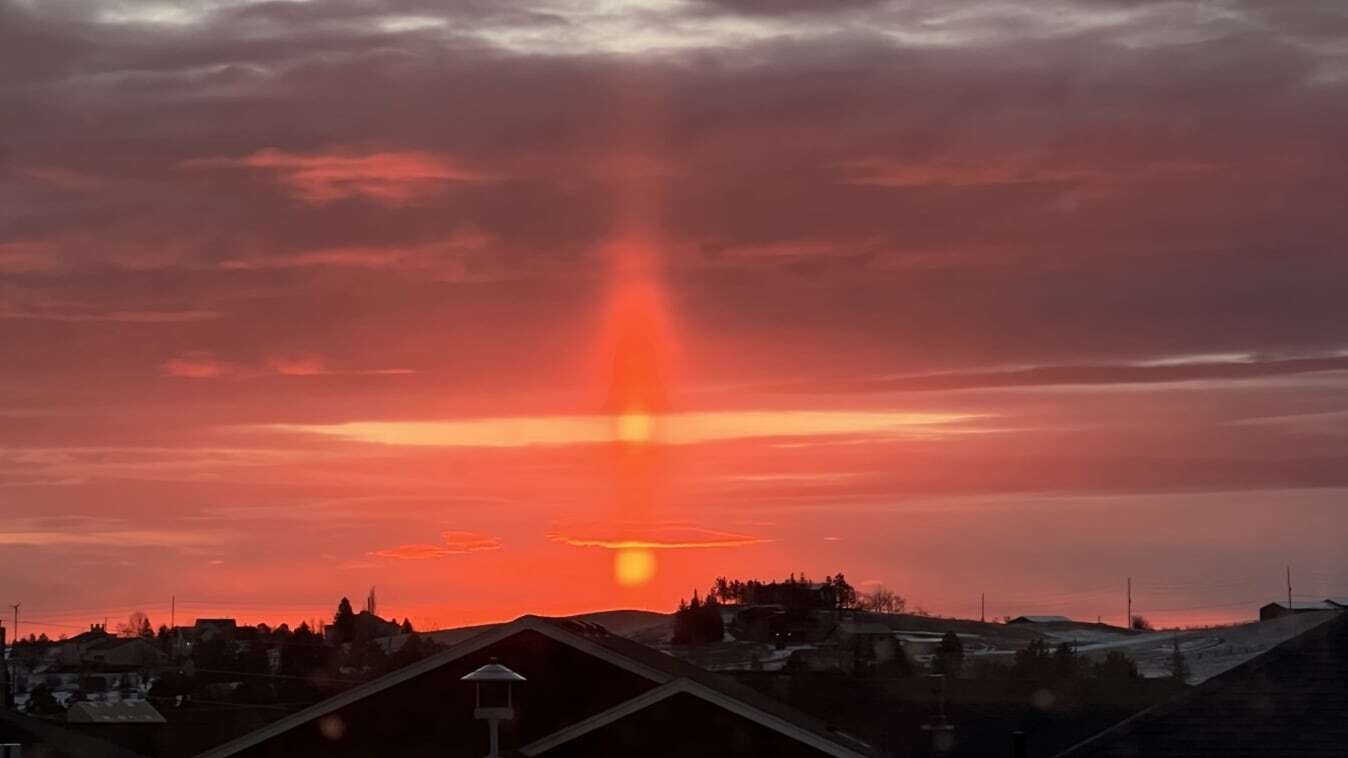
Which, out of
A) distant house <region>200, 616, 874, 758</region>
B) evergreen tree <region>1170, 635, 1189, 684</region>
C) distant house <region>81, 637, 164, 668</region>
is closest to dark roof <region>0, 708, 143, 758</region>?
distant house <region>200, 616, 874, 758</region>

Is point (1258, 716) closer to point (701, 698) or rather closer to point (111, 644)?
point (701, 698)

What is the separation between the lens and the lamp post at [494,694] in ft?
134

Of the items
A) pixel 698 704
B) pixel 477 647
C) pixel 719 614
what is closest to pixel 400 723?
pixel 477 647

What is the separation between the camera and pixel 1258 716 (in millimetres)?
36031

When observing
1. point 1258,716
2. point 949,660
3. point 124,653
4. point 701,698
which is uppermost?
point 124,653

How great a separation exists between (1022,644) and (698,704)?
10143 centimetres

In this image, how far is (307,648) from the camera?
140 m

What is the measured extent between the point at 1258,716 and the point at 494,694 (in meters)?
13.8

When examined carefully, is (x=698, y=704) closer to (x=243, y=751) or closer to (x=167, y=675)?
(x=243, y=751)

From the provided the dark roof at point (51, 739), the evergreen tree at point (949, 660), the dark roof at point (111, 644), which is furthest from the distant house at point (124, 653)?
the dark roof at point (51, 739)

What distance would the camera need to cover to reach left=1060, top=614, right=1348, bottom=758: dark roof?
116ft

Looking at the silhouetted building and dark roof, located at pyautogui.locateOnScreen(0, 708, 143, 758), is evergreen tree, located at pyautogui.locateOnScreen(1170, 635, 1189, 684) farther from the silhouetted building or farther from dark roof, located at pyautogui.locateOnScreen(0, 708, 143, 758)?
dark roof, located at pyautogui.locateOnScreen(0, 708, 143, 758)

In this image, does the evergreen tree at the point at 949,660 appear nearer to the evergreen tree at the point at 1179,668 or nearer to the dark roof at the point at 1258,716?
the evergreen tree at the point at 1179,668

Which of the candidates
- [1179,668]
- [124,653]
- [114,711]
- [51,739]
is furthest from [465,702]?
[124,653]
